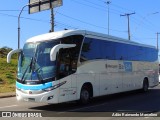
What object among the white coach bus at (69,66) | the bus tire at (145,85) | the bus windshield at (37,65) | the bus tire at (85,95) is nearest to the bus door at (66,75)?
the white coach bus at (69,66)

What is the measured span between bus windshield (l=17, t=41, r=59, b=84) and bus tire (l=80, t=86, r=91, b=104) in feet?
8.07

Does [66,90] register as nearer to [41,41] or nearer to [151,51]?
[41,41]

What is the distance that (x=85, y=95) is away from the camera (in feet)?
55.6

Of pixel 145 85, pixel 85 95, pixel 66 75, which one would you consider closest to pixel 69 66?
pixel 66 75

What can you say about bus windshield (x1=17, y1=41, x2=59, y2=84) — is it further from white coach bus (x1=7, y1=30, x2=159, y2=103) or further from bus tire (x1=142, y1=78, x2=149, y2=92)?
bus tire (x1=142, y1=78, x2=149, y2=92)

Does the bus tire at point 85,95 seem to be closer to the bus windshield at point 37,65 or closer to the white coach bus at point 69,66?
the white coach bus at point 69,66

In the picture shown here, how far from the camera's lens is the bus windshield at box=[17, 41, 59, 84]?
48.8 ft

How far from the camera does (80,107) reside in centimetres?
1593

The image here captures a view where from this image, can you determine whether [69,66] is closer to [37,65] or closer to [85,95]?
[37,65]

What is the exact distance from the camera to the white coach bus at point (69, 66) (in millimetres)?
14828

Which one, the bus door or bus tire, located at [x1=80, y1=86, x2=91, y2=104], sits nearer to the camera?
the bus door

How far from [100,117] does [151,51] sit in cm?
1438

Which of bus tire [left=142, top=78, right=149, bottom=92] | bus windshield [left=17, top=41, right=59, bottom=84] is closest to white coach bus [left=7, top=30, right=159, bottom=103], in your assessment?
bus windshield [left=17, top=41, right=59, bottom=84]

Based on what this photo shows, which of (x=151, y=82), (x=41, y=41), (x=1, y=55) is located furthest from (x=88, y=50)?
(x=1, y=55)
